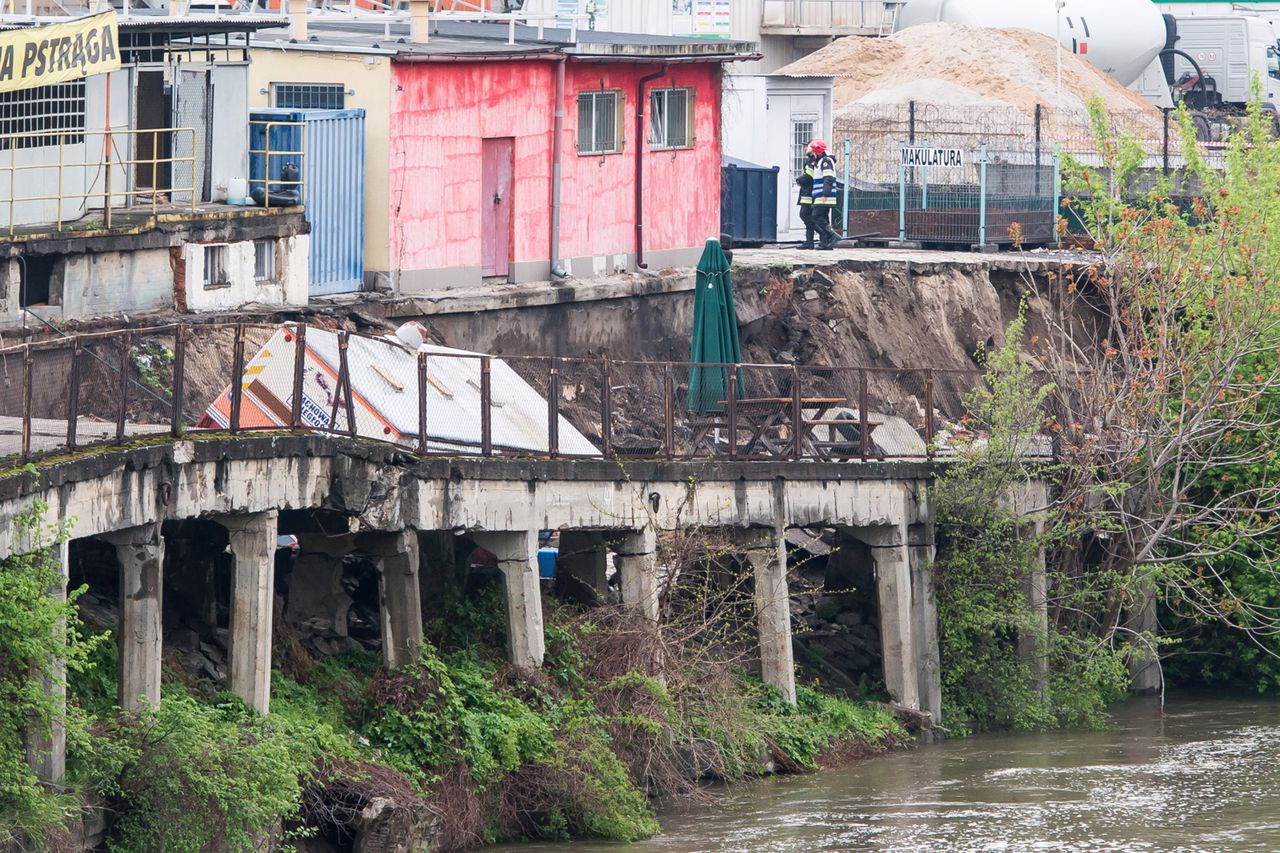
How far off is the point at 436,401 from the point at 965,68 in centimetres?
3695

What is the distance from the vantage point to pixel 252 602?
889 inches

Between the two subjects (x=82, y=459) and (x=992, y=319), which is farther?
(x=992, y=319)

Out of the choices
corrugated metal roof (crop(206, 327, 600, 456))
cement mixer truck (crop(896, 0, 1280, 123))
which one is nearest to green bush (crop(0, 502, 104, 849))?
corrugated metal roof (crop(206, 327, 600, 456))

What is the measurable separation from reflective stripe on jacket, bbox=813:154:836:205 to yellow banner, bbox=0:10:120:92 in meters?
15.5

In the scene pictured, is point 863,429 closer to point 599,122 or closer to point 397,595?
point 397,595

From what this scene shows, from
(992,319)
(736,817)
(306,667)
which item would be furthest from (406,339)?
(992,319)

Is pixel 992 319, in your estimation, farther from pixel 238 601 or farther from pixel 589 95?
pixel 238 601

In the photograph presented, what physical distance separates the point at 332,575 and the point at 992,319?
18368 mm

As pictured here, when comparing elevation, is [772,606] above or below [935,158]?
below

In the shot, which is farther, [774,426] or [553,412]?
[774,426]

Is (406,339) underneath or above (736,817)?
above

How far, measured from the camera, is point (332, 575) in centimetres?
2625

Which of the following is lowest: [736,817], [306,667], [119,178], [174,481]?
[736,817]

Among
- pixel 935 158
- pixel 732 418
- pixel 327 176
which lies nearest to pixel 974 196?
pixel 935 158
